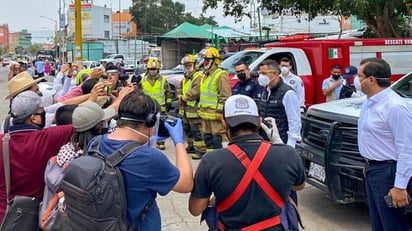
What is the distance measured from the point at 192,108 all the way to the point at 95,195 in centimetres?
608

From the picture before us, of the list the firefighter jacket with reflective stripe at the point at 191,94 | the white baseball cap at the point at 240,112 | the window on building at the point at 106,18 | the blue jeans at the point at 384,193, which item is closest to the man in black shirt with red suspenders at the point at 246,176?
the white baseball cap at the point at 240,112

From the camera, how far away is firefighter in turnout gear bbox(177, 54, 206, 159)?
8.02 m

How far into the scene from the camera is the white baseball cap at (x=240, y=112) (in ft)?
8.26

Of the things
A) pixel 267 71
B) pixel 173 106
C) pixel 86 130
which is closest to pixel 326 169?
pixel 267 71

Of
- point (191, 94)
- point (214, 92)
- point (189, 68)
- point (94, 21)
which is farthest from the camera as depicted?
point (94, 21)

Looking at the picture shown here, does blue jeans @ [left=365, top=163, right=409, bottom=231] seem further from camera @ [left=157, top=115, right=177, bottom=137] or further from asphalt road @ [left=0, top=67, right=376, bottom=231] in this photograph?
camera @ [left=157, top=115, right=177, bottom=137]

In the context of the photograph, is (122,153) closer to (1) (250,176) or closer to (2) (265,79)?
(1) (250,176)

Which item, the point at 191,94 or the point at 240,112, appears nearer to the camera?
the point at 240,112

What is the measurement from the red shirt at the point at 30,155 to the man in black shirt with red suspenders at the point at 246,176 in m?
1.03

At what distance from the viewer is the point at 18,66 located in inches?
351

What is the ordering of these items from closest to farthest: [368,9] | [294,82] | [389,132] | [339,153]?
1. [389,132]
2. [339,153]
3. [294,82]
4. [368,9]

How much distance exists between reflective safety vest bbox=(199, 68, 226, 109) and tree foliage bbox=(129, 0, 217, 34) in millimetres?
75457

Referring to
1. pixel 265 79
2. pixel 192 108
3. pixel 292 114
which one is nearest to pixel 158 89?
pixel 192 108

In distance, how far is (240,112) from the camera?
99.9 inches
